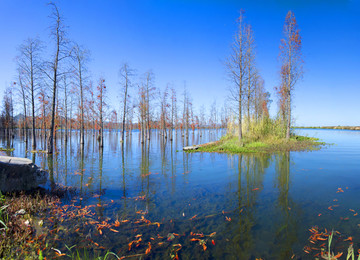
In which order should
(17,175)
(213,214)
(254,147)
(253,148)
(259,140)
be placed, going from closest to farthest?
1. (213,214)
2. (17,175)
3. (253,148)
4. (254,147)
5. (259,140)

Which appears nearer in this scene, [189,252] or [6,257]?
[6,257]

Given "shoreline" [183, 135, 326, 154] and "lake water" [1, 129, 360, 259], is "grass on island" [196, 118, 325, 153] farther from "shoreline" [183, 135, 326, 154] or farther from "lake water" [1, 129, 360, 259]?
"lake water" [1, 129, 360, 259]

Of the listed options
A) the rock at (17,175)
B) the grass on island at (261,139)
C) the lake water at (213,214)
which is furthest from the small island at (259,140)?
the rock at (17,175)

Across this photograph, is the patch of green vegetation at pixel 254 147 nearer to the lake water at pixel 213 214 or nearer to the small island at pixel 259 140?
the small island at pixel 259 140

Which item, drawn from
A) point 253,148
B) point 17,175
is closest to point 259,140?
point 253,148

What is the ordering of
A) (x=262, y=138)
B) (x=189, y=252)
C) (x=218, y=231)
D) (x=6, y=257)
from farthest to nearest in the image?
(x=262, y=138) → (x=218, y=231) → (x=189, y=252) → (x=6, y=257)

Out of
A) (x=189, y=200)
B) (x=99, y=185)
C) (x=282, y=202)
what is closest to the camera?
(x=282, y=202)

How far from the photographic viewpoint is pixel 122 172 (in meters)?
8.29

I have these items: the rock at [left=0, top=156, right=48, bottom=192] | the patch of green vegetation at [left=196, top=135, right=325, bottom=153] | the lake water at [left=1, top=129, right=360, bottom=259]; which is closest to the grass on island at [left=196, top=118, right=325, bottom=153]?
the patch of green vegetation at [left=196, top=135, right=325, bottom=153]

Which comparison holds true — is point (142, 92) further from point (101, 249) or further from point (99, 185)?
point (101, 249)

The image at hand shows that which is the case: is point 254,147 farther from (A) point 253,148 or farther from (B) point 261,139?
(B) point 261,139

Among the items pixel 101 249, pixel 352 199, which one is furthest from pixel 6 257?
pixel 352 199

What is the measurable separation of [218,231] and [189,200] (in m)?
1.58

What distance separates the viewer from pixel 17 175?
5.05 metres
